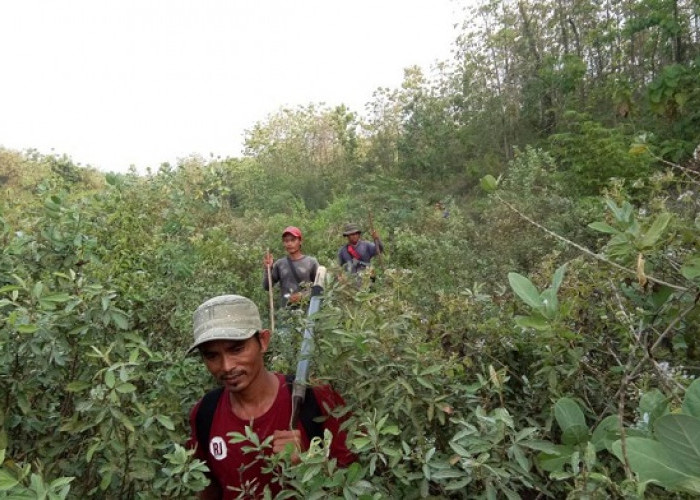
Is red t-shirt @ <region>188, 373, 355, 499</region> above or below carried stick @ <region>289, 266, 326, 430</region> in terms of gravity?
below

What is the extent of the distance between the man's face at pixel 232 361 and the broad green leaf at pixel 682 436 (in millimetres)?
1311

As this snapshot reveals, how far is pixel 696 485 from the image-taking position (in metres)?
0.68

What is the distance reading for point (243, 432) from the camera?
1790 mm

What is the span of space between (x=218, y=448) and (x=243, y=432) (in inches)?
4.2

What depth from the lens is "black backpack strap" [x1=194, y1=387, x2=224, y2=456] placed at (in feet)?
6.14

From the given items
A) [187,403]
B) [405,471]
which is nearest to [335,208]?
[187,403]

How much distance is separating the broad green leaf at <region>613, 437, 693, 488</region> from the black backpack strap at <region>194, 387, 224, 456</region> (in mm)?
1429

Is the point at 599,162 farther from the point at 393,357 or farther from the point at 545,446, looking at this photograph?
the point at 545,446

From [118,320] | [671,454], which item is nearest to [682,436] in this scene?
[671,454]

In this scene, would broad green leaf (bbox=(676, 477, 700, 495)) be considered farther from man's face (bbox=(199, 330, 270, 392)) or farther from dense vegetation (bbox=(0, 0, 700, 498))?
man's face (bbox=(199, 330, 270, 392))

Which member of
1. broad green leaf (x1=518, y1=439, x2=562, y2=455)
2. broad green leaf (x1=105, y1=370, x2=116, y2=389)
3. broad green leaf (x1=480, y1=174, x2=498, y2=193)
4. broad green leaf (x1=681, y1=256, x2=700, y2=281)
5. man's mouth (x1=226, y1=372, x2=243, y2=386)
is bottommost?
broad green leaf (x1=518, y1=439, x2=562, y2=455)

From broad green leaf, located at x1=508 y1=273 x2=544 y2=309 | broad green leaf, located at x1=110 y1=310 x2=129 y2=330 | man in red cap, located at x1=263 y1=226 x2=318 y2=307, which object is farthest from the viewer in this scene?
man in red cap, located at x1=263 y1=226 x2=318 y2=307

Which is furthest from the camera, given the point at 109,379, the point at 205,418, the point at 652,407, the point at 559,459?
the point at 205,418

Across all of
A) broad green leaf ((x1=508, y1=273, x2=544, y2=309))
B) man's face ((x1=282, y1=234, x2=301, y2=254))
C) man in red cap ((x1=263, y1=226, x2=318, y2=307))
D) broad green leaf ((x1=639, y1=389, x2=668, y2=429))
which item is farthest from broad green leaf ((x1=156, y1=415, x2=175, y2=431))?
man's face ((x1=282, y1=234, x2=301, y2=254))
